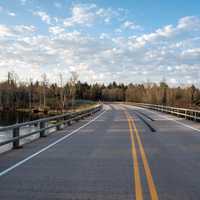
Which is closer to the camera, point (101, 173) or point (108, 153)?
point (101, 173)

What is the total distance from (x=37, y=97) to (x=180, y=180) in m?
146

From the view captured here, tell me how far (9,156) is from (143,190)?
5.74 meters

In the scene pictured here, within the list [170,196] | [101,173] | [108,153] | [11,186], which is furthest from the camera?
[108,153]

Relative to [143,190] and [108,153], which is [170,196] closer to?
[143,190]

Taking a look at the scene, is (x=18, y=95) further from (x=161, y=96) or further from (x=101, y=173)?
(x=101, y=173)

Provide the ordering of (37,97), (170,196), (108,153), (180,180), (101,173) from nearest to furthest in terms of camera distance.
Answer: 1. (170,196)
2. (180,180)
3. (101,173)
4. (108,153)
5. (37,97)

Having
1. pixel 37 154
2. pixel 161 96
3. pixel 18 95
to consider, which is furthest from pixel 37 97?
pixel 37 154

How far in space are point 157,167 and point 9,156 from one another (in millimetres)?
5099

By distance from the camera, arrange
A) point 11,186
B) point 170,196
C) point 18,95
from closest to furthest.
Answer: point 170,196 < point 11,186 < point 18,95

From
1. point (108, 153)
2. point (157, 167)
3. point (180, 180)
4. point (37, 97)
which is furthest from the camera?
point (37, 97)

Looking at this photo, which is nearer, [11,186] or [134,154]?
[11,186]

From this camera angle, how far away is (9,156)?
10414 mm

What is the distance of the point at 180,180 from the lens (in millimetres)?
7148

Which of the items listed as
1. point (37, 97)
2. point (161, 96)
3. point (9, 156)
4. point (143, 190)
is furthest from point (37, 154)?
point (37, 97)
